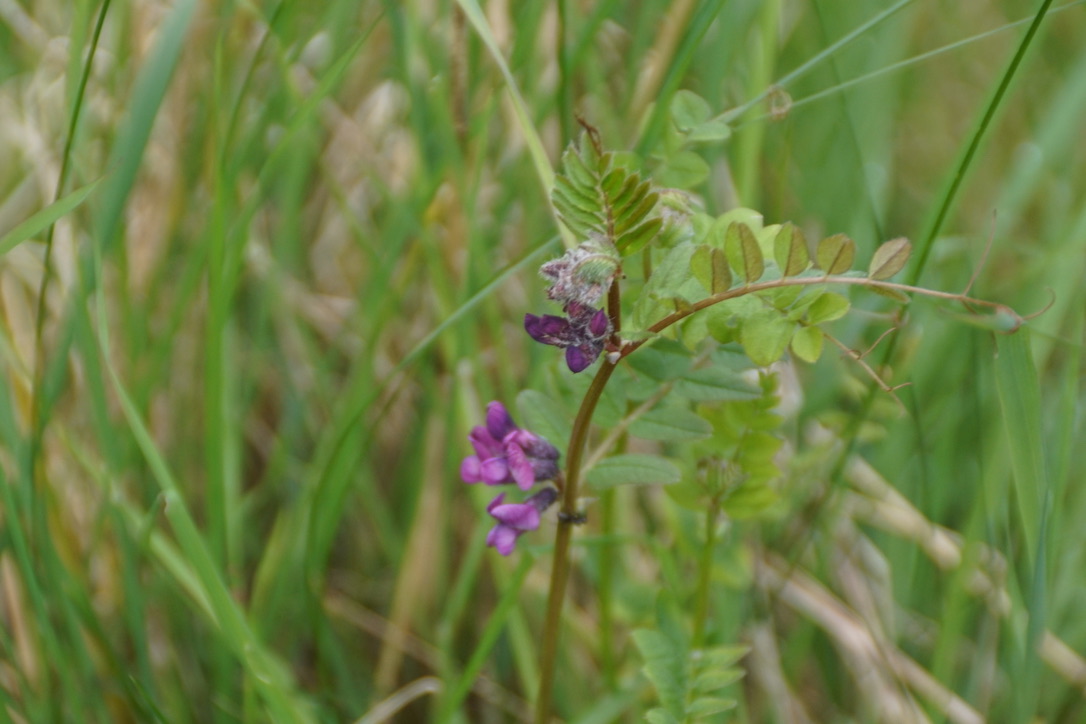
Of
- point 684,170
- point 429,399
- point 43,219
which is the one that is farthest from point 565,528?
point 429,399

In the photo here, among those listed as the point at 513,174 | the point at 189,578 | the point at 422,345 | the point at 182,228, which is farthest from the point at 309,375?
the point at 422,345

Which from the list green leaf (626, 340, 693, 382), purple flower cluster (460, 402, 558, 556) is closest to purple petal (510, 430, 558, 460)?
purple flower cluster (460, 402, 558, 556)

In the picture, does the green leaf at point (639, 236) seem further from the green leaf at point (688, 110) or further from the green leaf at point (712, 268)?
the green leaf at point (688, 110)

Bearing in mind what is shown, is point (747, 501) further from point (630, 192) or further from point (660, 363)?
point (630, 192)

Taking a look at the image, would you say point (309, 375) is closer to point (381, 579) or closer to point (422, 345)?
point (381, 579)

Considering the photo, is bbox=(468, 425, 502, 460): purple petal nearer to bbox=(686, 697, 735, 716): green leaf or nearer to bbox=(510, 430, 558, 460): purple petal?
bbox=(510, 430, 558, 460): purple petal

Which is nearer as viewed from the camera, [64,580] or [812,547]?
[64,580]
